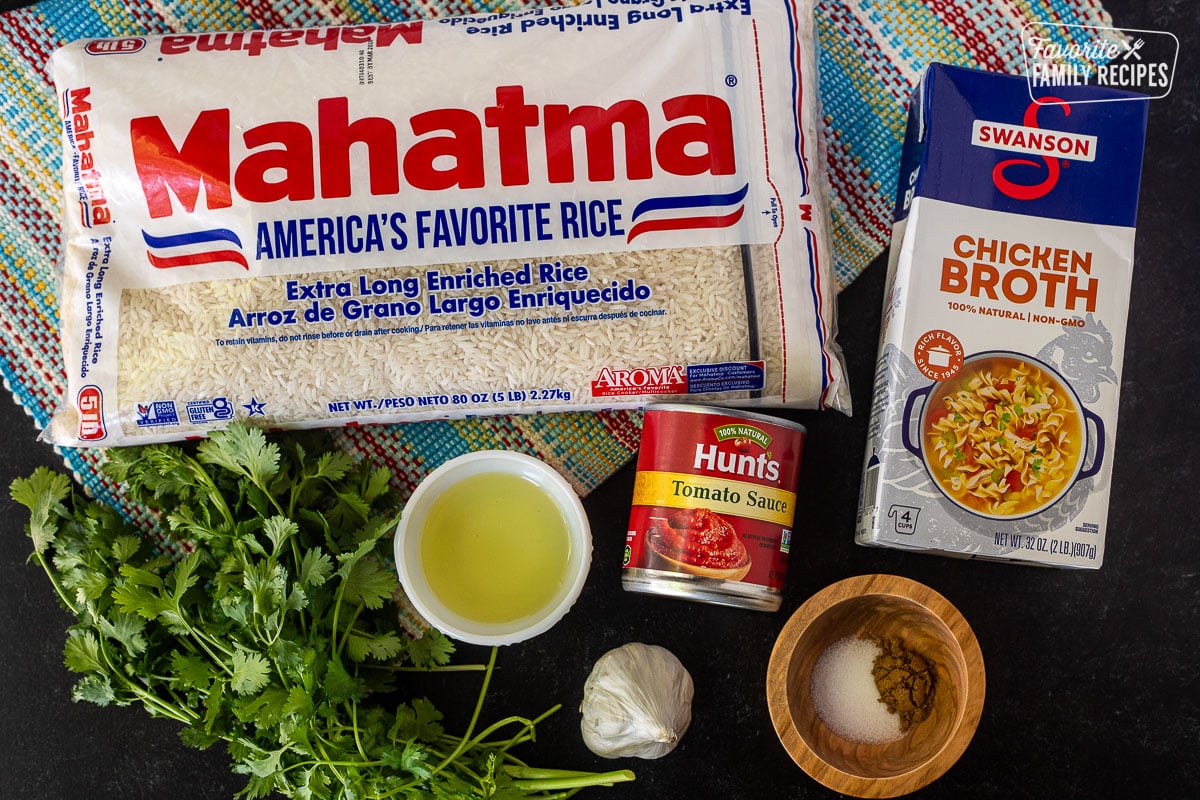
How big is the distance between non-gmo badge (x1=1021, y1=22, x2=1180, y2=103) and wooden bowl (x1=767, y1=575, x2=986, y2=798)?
2.61 feet

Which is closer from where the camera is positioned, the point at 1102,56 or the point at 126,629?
the point at 126,629

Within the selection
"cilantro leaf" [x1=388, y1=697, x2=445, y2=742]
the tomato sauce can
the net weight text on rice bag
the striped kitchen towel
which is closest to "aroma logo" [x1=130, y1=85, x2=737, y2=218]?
the net weight text on rice bag

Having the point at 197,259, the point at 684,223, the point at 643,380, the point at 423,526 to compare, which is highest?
the point at 684,223

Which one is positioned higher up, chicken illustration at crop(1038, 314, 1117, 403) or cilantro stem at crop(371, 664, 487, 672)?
chicken illustration at crop(1038, 314, 1117, 403)

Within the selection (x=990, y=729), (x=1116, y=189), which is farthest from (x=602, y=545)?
(x=1116, y=189)

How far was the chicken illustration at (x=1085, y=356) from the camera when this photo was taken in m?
1.13

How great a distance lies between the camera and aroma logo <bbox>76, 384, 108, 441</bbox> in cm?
115

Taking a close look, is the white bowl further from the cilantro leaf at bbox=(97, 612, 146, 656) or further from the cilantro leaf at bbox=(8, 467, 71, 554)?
the cilantro leaf at bbox=(8, 467, 71, 554)

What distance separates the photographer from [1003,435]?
3.68 feet

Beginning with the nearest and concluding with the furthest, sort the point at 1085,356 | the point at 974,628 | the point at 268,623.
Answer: the point at 268,623 < the point at 1085,356 < the point at 974,628

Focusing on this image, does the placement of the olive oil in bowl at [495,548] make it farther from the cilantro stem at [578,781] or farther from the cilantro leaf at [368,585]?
the cilantro stem at [578,781]

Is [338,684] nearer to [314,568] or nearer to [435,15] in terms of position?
[314,568]

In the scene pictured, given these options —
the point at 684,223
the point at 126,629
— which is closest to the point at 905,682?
the point at 684,223

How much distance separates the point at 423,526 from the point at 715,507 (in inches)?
15.6
